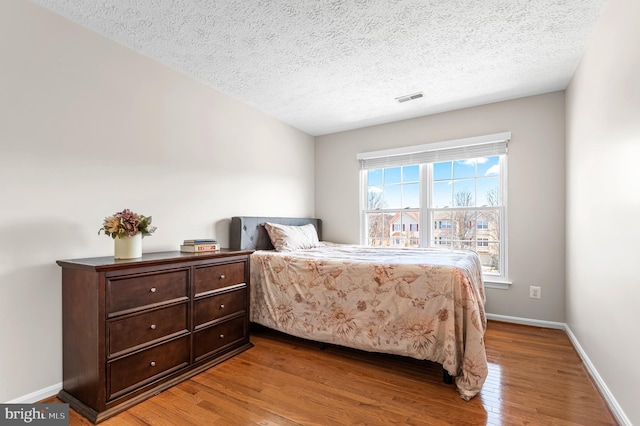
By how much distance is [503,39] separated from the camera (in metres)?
2.22

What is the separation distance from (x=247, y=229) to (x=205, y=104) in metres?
1.29

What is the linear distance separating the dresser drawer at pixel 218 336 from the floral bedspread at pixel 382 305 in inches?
12.5

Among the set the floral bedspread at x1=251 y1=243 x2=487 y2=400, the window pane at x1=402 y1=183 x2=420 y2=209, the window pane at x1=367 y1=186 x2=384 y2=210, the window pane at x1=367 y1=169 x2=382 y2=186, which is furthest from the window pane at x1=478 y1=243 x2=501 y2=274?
the window pane at x1=367 y1=169 x2=382 y2=186

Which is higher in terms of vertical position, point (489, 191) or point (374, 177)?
point (374, 177)

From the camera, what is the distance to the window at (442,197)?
11.3 ft

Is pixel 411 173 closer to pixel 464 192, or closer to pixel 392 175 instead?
pixel 392 175

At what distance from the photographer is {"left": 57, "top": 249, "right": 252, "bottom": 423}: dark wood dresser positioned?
1.68 meters

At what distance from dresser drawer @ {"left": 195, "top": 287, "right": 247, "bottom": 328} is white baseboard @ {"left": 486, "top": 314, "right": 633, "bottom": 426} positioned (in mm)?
2442

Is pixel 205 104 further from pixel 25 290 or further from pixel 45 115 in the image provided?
pixel 25 290

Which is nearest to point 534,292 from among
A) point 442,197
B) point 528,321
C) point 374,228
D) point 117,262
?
point 528,321

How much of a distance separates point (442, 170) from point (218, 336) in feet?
10.0

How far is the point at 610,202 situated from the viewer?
5.98 ft

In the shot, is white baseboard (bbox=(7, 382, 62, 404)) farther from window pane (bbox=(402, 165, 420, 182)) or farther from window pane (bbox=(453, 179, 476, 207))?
window pane (bbox=(453, 179, 476, 207))

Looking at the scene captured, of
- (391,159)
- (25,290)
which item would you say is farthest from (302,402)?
(391,159)
